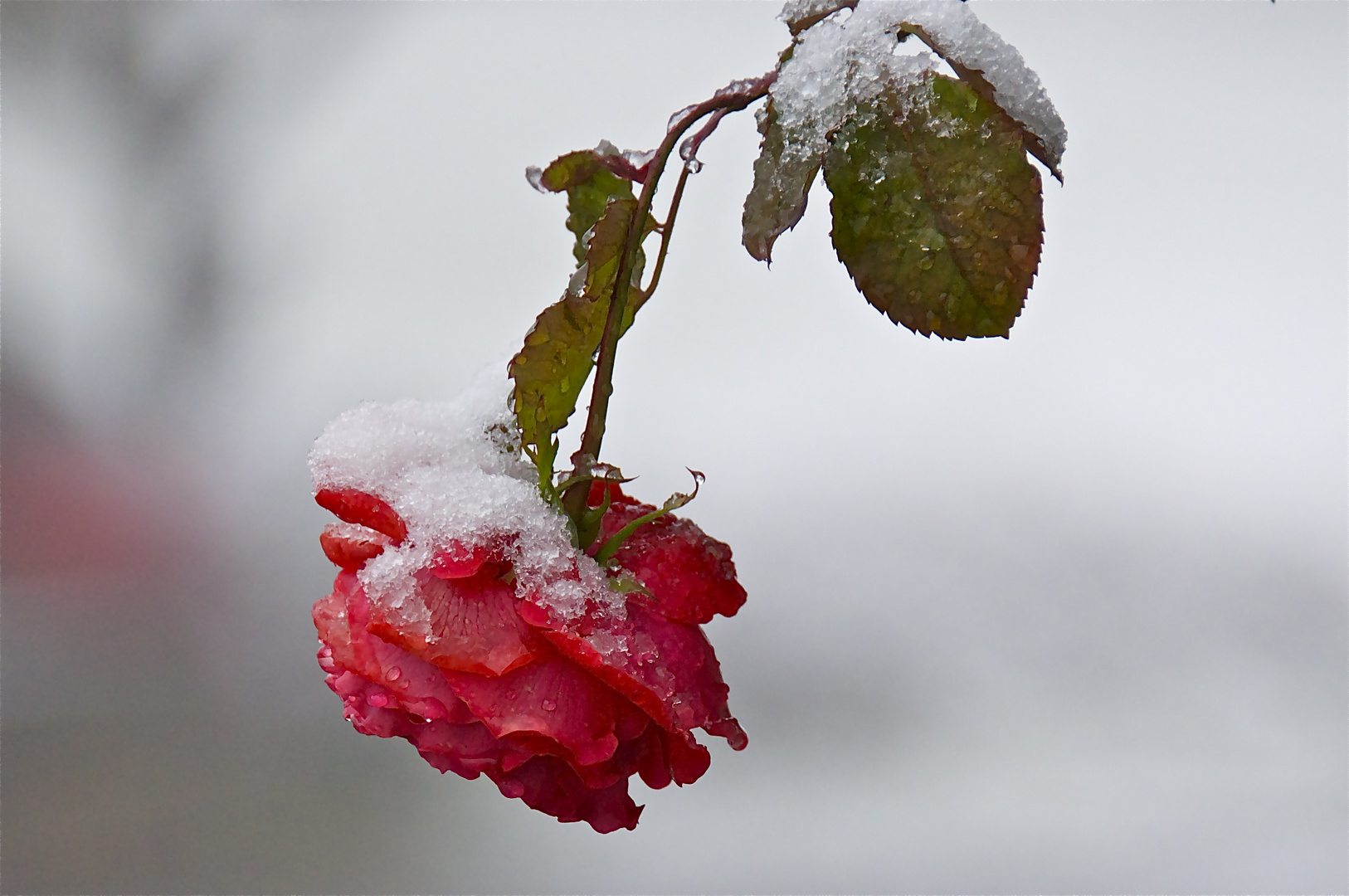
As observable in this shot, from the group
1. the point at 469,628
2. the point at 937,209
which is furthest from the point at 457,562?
the point at 937,209

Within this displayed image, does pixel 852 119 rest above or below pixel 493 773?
above

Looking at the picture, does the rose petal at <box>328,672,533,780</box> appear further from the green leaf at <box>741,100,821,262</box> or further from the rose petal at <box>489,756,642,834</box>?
the green leaf at <box>741,100,821,262</box>

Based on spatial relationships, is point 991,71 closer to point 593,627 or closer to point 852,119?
point 852,119

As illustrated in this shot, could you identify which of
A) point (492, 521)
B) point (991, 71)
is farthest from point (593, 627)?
point (991, 71)

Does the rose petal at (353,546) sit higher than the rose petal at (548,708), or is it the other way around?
the rose petal at (353,546)

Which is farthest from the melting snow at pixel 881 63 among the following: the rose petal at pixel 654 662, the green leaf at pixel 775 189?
the rose petal at pixel 654 662

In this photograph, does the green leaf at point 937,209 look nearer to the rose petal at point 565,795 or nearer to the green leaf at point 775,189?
the green leaf at point 775,189

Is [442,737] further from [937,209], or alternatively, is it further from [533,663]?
[937,209]
